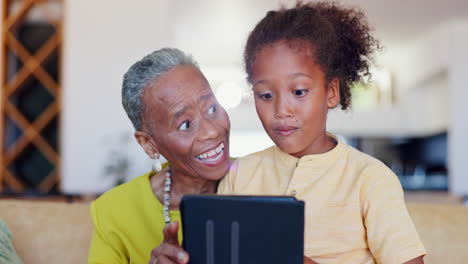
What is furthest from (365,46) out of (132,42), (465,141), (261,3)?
(465,141)

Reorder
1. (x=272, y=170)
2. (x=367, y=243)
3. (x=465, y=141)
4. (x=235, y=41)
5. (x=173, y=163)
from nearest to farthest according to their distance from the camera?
(x=367, y=243), (x=272, y=170), (x=173, y=163), (x=465, y=141), (x=235, y=41)

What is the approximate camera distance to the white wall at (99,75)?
3.47 meters

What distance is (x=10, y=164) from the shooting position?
143 inches

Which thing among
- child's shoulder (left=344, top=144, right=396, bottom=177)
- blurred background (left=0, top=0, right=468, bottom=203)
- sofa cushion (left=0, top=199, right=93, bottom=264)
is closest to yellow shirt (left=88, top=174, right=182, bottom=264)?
sofa cushion (left=0, top=199, right=93, bottom=264)

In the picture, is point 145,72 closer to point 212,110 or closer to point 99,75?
point 212,110

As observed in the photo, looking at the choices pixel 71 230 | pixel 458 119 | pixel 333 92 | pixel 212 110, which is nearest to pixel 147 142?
pixel 212 110

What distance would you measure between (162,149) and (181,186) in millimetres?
95

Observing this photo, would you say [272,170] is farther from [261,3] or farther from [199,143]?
[261,3]

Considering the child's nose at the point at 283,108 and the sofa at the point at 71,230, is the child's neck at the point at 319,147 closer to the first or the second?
the child's nose at the point at 283,108

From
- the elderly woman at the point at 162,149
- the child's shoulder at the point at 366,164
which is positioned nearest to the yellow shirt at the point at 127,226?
the elderly woman at the point at 162,149

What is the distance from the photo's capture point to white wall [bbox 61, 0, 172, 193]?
3467mm

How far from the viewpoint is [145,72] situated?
3.11ft

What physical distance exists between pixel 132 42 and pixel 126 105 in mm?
2574

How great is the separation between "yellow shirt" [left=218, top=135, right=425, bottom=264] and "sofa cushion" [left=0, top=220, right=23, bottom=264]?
46 cm
